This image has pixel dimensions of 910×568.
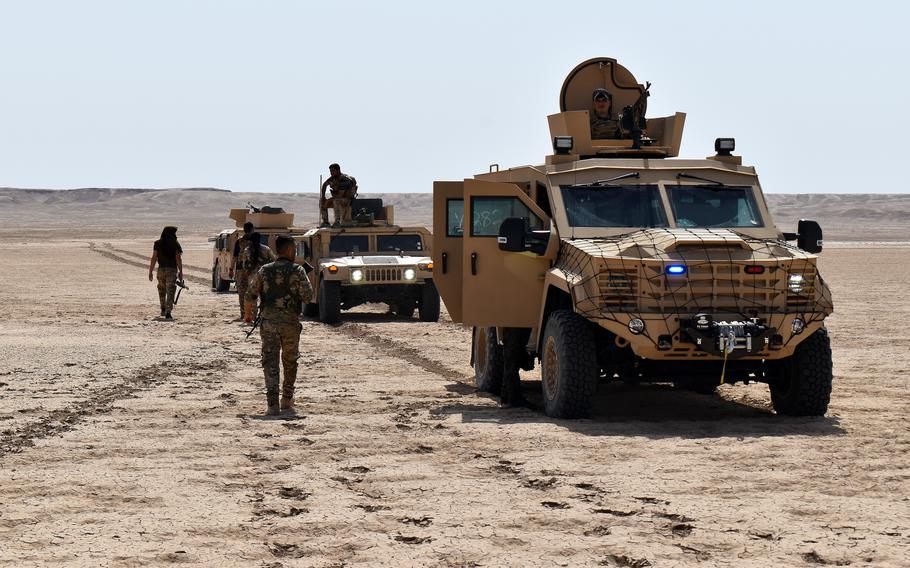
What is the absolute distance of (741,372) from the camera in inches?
414

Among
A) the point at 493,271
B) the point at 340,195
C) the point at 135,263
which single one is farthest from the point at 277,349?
the point at 135,263

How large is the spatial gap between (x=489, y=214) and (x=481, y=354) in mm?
1880

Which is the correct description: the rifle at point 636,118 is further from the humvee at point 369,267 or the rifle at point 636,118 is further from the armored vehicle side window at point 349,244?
the armored vehicle side window at point 349,244

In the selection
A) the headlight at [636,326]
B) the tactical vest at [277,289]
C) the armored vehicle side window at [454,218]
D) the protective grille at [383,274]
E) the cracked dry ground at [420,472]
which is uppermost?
the armored vehicle side window at [454,218]

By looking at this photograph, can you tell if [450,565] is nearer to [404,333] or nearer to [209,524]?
[209,524]

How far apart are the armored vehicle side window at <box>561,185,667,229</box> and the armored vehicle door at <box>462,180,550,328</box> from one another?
1.04 feet

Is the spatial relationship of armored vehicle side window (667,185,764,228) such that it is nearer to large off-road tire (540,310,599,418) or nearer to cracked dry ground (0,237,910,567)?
large off-road tire (540,310,599,418)

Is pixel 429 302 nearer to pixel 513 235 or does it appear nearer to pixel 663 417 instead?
A: pixel 663 417

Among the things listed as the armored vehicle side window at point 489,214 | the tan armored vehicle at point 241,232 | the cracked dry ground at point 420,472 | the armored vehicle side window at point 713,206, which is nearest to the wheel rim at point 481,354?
the cracked dry ground at point 420,472

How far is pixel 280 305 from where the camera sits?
10.9 m

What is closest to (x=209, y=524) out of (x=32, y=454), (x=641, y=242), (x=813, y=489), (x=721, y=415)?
(x=32, y=454)

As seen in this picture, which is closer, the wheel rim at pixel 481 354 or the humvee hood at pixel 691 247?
the humvee hood at pixel 691 247

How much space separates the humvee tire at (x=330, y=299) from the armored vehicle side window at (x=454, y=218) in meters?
8.39

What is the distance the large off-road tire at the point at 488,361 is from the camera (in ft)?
40.4
